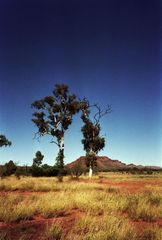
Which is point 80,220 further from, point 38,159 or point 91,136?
point 38,159

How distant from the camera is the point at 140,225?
9562 mm

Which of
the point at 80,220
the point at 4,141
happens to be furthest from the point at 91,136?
the point at 80,220

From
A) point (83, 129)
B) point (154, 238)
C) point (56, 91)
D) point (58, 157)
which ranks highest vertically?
point (56, 91)

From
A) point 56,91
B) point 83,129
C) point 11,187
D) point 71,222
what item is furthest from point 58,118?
point 71,222

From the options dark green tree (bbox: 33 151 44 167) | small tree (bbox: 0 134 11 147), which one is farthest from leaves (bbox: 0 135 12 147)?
dark green tree (bbox: 33 151 44 167)

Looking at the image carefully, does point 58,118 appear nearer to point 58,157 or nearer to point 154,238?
point 58,157

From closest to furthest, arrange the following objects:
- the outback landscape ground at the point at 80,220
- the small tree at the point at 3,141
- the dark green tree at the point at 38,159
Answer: the outback landscape ground at the point at 80,220, the small tree at the point at 3,141, the dark green tree at the point at 38,159

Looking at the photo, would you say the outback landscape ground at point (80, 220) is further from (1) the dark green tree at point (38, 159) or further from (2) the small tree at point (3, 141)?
(1) the dark green tree at point (38, 159)

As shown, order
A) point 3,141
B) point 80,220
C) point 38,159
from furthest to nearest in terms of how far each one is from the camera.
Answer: point 38,159
point 3,141
point 80,220

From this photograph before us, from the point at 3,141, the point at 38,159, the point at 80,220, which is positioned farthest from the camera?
the point at 38,159

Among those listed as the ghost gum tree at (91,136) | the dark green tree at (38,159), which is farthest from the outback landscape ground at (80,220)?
the dark green tree at (38,159)

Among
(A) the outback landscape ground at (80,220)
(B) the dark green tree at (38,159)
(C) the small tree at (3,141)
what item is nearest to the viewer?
(A) the outback landscape ground at (80,220)

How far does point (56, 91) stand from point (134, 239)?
34.7 m

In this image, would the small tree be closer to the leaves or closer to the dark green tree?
the leaves
